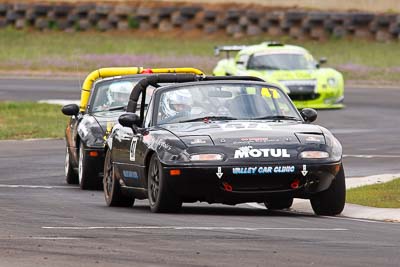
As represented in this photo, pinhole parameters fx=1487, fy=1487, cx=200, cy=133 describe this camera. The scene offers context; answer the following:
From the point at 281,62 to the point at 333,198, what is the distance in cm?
2080

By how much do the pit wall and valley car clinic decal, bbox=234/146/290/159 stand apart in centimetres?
3550

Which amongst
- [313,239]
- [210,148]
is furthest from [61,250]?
[210,148]

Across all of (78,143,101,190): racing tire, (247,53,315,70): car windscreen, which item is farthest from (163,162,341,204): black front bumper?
(247,53,315,70): car windscreen

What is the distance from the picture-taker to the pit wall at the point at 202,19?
160 ft

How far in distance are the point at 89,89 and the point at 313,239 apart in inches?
371

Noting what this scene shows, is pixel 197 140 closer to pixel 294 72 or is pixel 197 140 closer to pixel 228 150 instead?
pixel 228 150

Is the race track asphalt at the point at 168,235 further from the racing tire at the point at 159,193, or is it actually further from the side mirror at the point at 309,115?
the side mirror at the point at 309,115

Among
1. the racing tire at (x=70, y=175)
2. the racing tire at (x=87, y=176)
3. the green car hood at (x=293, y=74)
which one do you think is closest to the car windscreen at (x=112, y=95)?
the racing tire at (x=70, y=175)

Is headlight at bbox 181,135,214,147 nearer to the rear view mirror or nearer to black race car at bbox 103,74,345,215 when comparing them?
black race car at bbox 103,74,345,215

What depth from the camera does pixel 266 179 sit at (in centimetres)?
1274

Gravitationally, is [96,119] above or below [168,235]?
below

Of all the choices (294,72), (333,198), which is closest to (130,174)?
(333,198)

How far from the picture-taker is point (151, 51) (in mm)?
48906

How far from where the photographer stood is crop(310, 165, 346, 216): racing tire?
1311 centimetres
